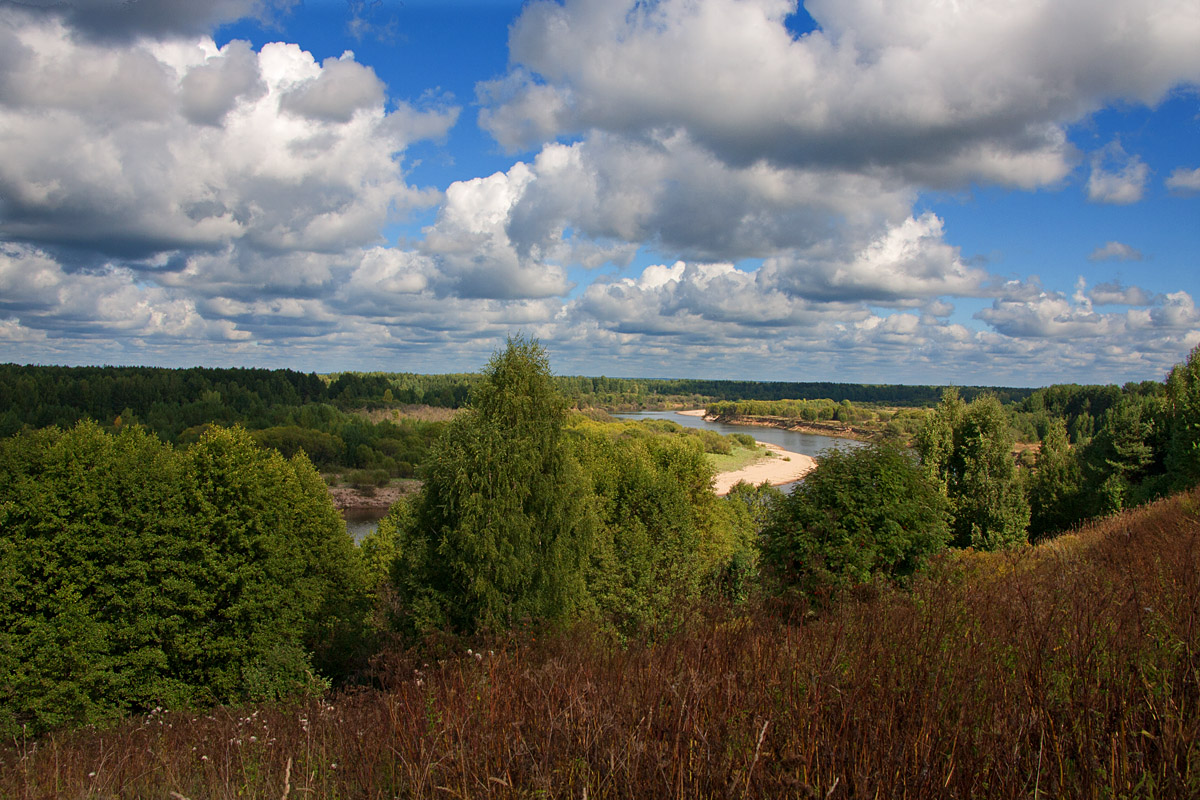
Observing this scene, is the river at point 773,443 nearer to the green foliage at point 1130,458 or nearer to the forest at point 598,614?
the forest at point 598,614

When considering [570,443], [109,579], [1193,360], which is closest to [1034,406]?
[1193,360]

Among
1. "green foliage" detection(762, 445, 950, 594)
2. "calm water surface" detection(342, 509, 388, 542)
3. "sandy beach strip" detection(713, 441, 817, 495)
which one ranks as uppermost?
"green foliage" detection(762, 445, 950, 594)

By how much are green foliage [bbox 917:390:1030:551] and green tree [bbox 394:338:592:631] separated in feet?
52.1

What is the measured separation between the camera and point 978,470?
85.9 ft

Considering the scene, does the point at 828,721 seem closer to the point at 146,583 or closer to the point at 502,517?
the point at 502,517

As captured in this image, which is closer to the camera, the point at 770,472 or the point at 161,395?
the point at 770,472

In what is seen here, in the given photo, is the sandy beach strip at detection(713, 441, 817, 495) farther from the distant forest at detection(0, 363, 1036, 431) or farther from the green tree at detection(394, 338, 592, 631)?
the green tree at detection(394, 338, 592, 631)

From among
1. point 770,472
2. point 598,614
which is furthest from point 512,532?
point 770,472

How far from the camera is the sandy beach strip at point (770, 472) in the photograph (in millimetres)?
68037

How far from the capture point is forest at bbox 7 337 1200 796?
8.73ft

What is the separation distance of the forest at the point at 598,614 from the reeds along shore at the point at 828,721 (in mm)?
24

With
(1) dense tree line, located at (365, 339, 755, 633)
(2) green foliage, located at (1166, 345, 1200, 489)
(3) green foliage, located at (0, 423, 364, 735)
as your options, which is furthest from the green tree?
(2) green foliage, located at (1166, 345, 1200, 489)

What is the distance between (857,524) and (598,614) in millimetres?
8629

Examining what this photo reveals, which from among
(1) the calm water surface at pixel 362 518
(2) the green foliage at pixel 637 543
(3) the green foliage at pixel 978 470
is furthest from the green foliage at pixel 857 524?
(1) the calm water surface at pixel 362 518
